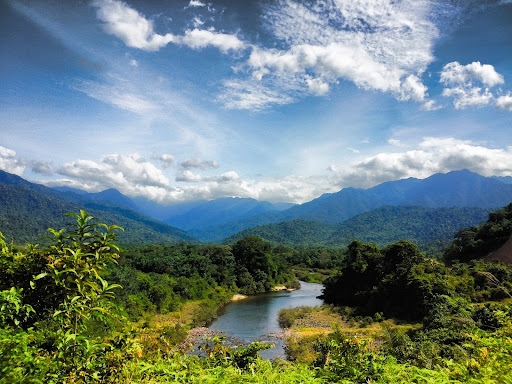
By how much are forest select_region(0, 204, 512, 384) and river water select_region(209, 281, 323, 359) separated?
5.33ft

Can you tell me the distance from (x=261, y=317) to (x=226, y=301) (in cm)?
1158

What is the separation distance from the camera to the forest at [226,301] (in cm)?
351

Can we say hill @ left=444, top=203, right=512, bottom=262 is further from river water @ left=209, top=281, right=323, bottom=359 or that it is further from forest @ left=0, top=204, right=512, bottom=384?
river water @ left=209, top=281, right=323, bottom=359

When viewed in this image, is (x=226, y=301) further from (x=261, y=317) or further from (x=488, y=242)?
(x=488, y=242)

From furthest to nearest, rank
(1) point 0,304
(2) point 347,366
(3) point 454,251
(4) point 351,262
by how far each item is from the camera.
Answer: (3) point 454,251, (4) point 351,262, (2) point 347,366, (1) point 0,304

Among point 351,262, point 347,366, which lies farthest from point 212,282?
point 347,366

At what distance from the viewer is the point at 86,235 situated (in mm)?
Answer: 3734

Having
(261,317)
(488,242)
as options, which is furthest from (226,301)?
(488,242)

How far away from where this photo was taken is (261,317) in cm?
3988

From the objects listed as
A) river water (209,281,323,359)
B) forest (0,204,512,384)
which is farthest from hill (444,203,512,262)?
river water (209,281,323,359)

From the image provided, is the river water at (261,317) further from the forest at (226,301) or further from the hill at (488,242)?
the hill at (488,242)

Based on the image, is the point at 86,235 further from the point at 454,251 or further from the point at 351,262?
the point at 454,251

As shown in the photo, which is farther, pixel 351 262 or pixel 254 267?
pixel 254 267

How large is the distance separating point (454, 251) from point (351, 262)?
20.4 metres
